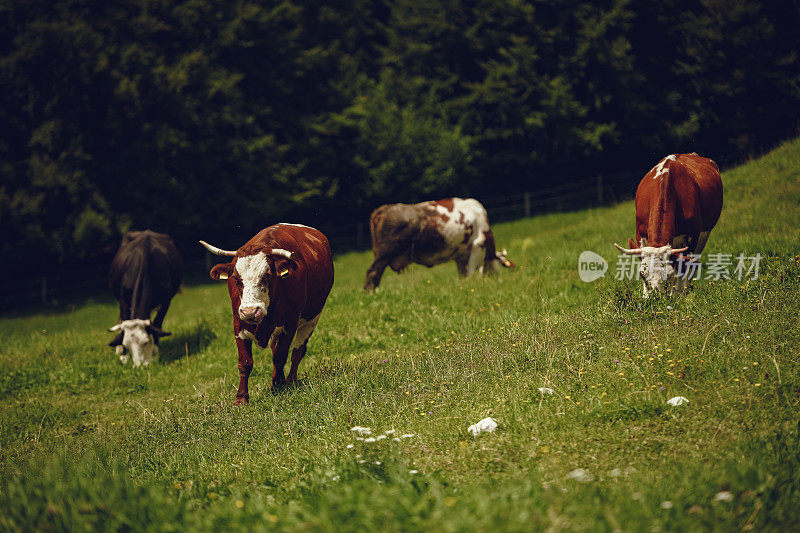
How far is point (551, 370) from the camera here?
598cm

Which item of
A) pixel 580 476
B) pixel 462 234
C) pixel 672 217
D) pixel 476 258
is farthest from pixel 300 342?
pixel 476 258

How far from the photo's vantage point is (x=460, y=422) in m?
5.08

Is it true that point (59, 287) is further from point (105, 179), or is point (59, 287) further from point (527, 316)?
point (527, 316)

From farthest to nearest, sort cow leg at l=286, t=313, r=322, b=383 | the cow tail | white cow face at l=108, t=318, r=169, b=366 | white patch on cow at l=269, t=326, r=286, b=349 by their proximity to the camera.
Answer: the cow tail
white cow face at l=108, t=318, r=169, b=366
cow leg at l=286, t=313, r=322, b=383
white patch on cow at l=269, t=326, r=286, b=349

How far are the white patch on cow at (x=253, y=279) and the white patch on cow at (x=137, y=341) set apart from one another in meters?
4.90

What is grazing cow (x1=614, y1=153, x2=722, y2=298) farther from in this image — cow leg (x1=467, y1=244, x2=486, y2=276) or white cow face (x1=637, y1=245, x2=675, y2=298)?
cow leg (x1=467, y1=244, x2=486, y2=276)

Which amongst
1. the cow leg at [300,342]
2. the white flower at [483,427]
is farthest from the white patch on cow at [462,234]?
the white flower at [483,427]

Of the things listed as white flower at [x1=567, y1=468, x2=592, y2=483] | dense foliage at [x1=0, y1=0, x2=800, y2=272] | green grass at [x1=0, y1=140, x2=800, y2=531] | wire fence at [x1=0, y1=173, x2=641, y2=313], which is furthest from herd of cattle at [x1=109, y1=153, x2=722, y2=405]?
wire fence at [x1=0, y1=173, x2=641, y2=313]

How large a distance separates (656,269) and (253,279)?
5415 millimetres

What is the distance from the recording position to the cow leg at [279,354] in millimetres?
7352

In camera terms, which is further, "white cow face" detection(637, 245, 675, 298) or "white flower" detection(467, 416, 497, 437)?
"white cow face" detection(637, 245, 675, 298)

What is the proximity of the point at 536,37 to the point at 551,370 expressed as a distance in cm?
2797

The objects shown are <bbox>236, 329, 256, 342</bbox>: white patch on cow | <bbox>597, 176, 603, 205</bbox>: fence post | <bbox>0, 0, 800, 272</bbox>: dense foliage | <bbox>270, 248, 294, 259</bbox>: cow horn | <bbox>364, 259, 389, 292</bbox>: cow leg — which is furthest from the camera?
<bbox>597, 176, 603, 205</bbox>: fence post

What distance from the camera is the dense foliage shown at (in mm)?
20531
